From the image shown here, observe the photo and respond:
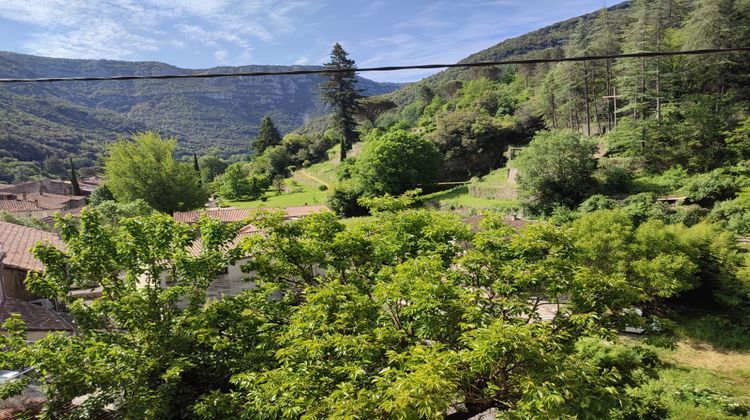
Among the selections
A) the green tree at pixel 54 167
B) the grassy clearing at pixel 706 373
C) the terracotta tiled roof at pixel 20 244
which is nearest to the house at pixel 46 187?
the green tree at pixel 54 167

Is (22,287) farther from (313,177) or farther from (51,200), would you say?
(51,200)

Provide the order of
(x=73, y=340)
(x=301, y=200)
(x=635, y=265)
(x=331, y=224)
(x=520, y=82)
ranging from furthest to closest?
1. (x=520, y=82)
2. (x=301, y=200)
3. (x=635, y=265)
4. (x=331, y=224)
5. (x=73, y=340)

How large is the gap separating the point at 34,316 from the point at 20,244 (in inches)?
300

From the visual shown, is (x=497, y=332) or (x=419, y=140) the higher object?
(x=419, y=140)

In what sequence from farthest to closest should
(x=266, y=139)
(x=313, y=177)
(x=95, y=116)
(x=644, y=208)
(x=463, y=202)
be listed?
1. (x=95, y=116)
2. (x=266, y=139)
3. (x=313, y=177)
4. (x=463, y=202)
5. (x=644, y=208)

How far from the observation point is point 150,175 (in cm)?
3522

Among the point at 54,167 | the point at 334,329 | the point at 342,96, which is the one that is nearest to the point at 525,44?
the point at 342,96

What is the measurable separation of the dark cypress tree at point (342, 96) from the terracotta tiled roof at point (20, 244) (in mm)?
40783

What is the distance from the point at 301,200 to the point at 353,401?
139 ft

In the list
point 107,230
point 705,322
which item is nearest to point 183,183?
point 107,230

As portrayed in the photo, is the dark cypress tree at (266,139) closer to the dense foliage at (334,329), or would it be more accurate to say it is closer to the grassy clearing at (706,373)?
the dense foliage at (334,329)

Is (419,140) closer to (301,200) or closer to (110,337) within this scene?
(301,200)

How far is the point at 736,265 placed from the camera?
60.6ft

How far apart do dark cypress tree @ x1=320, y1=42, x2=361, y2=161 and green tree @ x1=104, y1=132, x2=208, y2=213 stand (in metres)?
25.5
